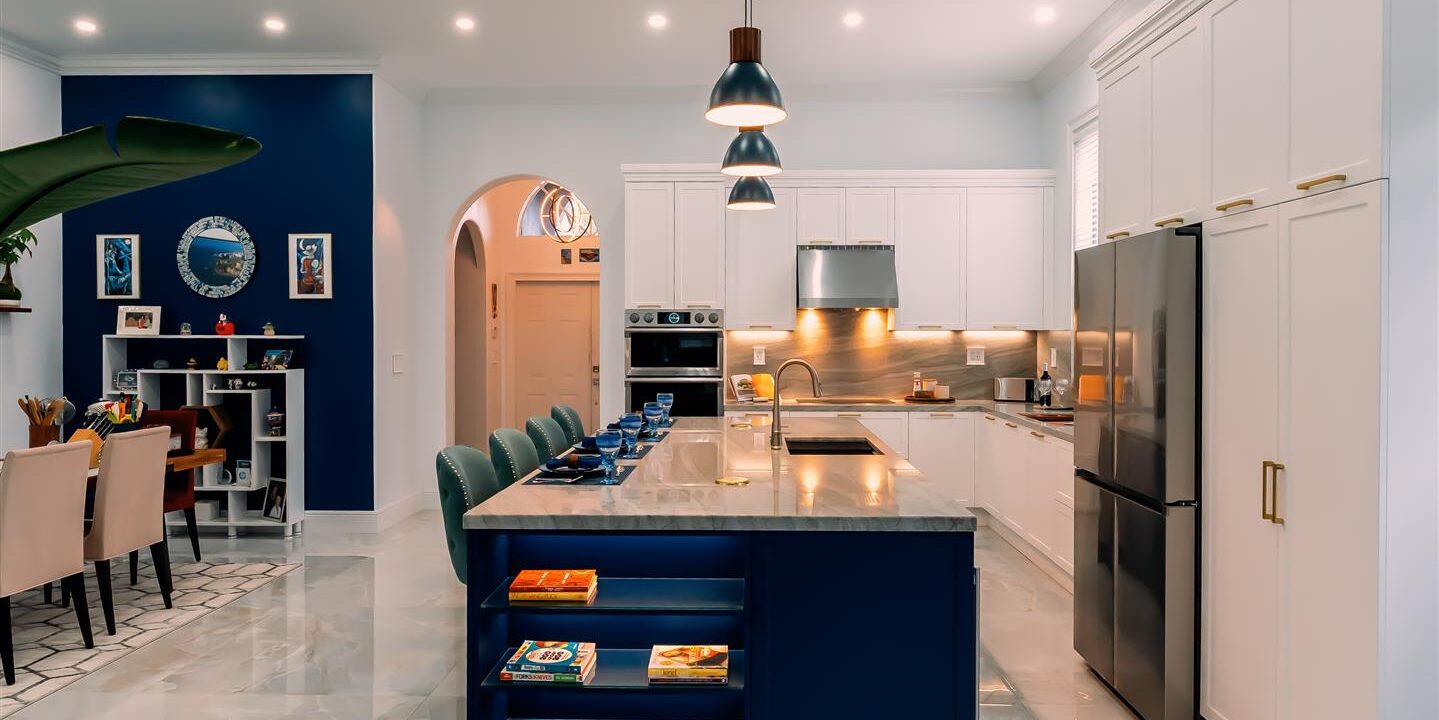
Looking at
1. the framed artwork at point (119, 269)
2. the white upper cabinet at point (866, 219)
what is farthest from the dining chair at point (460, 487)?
the framed artwork at point (119, 269)

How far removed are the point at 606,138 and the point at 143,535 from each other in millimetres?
4121

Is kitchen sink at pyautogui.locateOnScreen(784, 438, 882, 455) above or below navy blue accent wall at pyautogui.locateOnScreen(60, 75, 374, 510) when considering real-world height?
below

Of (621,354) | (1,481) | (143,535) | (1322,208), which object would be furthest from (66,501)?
(1322,208)

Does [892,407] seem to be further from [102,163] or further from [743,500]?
[102,163]

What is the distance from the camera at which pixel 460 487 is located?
2.98 m

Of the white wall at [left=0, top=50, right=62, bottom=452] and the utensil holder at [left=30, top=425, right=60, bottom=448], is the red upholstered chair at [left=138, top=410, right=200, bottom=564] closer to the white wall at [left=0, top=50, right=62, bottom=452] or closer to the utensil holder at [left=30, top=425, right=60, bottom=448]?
the utensil holder at [left=30, top=425, right=60, bottom=448]

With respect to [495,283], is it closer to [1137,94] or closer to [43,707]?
[43,707]

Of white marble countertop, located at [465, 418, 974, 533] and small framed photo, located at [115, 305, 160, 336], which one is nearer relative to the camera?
white marble countertop, located at [465, 418, 974, 533]

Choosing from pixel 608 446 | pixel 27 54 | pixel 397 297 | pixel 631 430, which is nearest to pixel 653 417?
pixel 631 430

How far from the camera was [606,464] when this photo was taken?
2844 mm

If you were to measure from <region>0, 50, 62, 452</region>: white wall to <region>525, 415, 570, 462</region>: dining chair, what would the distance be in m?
3.94

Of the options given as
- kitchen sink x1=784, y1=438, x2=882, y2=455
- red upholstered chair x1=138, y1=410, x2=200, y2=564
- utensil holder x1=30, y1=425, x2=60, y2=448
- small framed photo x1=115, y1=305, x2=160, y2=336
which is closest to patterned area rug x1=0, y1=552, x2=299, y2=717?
red upholstered chair x1=138, y1=410, x2=200, y2=564

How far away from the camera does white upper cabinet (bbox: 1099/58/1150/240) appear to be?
3291 millimetres

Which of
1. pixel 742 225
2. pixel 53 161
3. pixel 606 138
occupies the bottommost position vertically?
pixel 53 161
